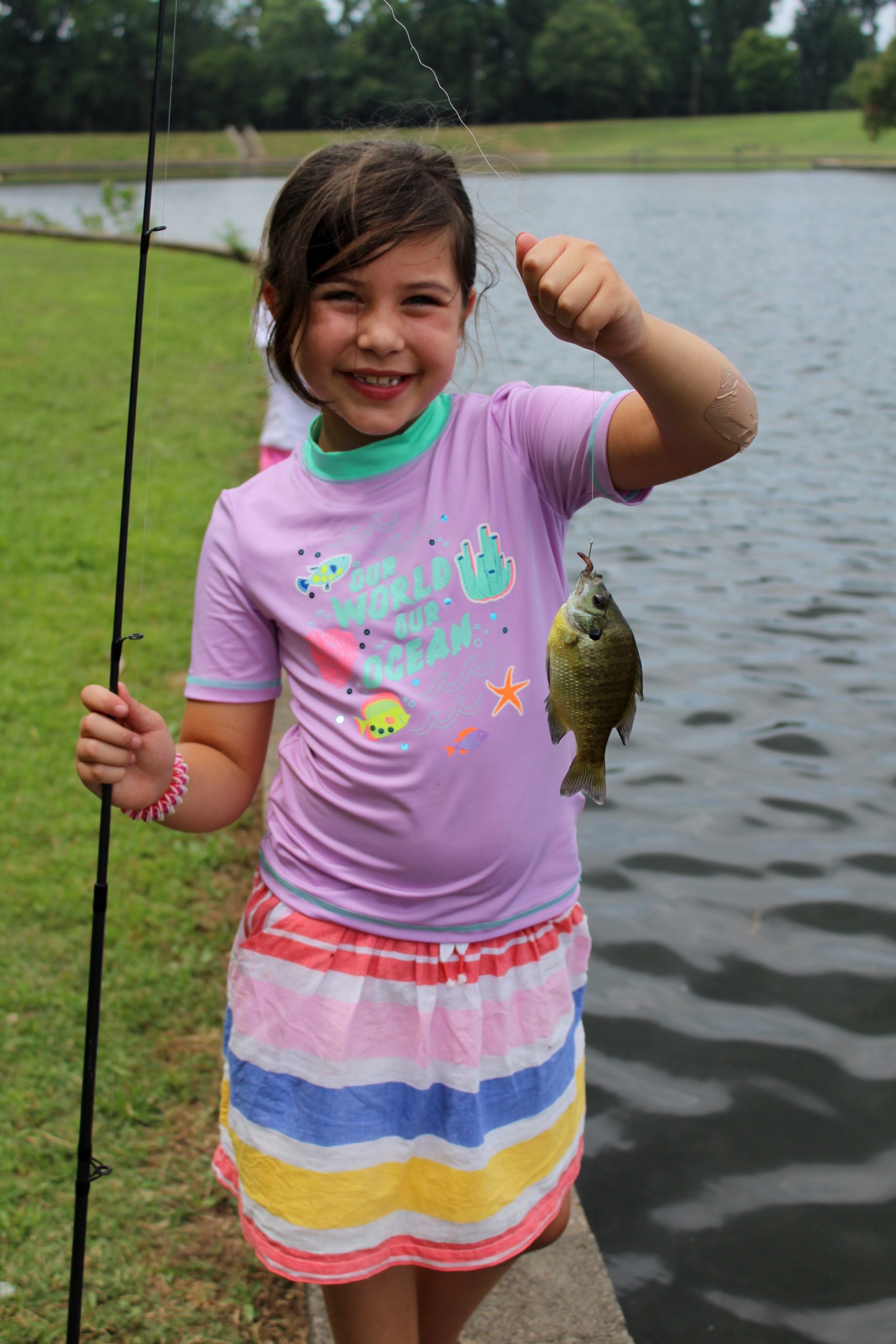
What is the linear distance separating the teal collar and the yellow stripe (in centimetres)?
107

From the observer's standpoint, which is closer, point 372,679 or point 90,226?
point 372,679

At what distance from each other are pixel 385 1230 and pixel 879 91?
7050 centimetres

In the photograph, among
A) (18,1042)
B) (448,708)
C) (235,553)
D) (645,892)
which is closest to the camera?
(448,708)

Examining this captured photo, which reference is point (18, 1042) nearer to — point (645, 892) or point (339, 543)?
point (339, 543)

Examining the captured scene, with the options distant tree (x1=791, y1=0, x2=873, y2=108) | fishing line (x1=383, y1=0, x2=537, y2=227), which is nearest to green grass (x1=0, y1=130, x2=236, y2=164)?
distant tree (x1=791, y1=0, x2=873, y2=108)

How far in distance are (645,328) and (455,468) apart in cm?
44

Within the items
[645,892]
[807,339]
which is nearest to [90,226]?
[807,339]

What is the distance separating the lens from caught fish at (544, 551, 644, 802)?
1.54 m

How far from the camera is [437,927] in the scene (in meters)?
1.85

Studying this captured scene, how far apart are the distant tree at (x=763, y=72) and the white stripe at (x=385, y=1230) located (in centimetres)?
9906

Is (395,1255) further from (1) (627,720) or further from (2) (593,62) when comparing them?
(2) (593,62)

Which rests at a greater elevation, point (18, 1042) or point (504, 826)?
point (504, 826)

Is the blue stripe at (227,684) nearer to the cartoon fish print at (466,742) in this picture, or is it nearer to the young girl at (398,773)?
the young girl at (398,773)

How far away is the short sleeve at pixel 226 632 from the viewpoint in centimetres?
199
